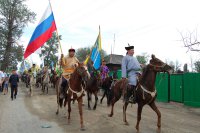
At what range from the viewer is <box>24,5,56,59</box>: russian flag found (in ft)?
47.9

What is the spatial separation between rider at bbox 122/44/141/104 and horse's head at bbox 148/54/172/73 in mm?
992

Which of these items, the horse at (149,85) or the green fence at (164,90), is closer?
the horse at (149,85)

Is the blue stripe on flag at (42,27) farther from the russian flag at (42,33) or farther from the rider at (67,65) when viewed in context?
the rider at (67,65)

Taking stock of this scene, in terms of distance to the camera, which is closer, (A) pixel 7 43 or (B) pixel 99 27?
(B) pixel 99 27

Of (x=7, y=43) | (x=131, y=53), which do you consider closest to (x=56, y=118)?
(x=131, y=53)

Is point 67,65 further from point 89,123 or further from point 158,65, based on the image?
point 158,65

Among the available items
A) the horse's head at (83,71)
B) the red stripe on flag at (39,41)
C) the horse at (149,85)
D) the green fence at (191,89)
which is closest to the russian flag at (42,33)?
the red stripe on flag at (39,41)

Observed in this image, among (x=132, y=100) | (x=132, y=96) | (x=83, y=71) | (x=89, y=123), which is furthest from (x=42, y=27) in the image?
(x=132, y=100)

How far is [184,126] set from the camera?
1094 centimetres

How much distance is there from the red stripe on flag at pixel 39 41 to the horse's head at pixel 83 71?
169 inches

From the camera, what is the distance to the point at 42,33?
48.8 ft

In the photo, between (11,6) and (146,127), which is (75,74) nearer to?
(146,127)

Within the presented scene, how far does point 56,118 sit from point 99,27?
9881 mm

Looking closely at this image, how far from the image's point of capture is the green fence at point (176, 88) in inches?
728
